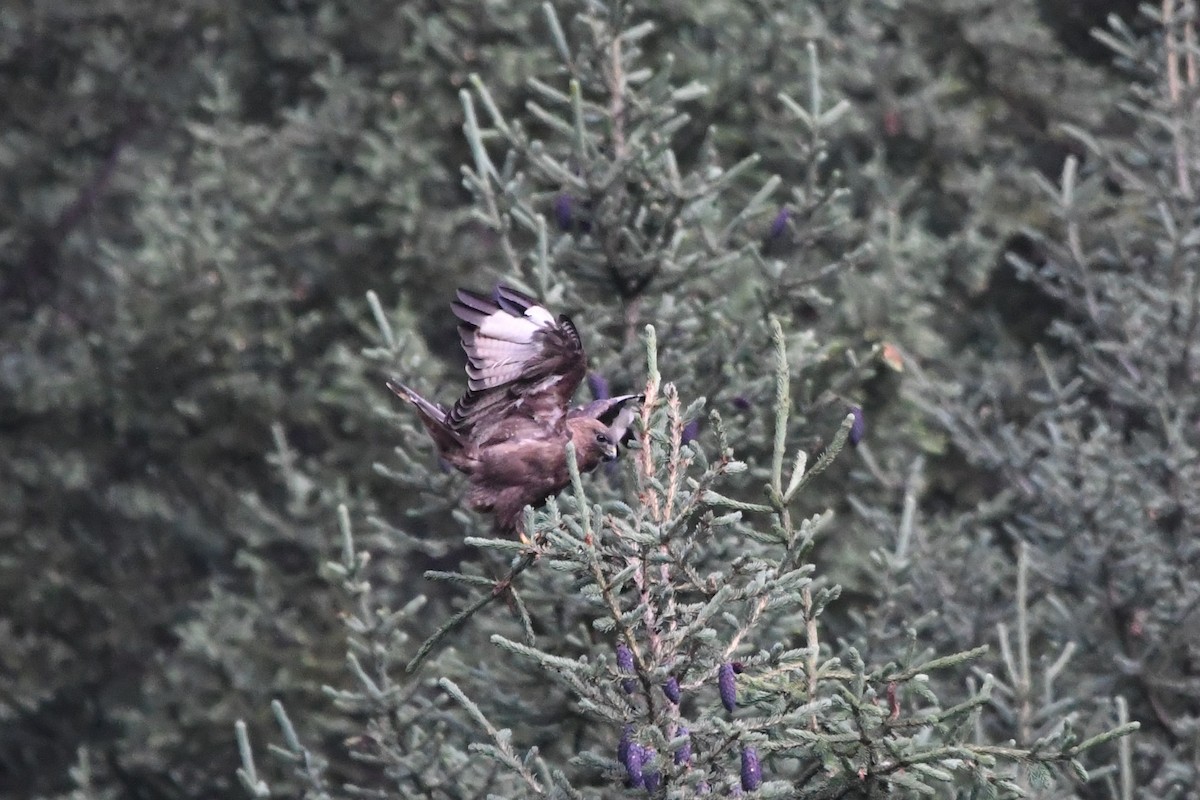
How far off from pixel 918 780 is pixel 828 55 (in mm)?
5305

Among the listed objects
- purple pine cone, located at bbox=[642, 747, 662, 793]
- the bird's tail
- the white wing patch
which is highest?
the white wing patch

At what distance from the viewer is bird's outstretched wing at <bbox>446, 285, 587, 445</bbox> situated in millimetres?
3611

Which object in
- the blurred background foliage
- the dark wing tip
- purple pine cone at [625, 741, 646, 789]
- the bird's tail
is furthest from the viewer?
the blurred background foliage

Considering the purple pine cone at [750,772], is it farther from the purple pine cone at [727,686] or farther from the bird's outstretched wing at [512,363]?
the bird's outstretched wing at [512,363]

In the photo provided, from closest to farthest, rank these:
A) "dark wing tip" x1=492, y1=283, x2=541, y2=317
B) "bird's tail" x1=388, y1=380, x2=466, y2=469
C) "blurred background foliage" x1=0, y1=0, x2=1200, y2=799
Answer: "dark wing tip" x1=492, y1=283, x2=541, y2=317 < "bird's tail" x1=388, y1=380, x2=466, y2=469 < "blurred background foliage" x1=0, y1=0, x2=1200, y2=799

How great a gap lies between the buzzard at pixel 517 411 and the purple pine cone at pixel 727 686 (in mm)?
950

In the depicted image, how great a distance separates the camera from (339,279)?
8.12 meters

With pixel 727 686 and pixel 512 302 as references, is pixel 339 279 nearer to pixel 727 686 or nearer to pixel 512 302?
pixel 512 302

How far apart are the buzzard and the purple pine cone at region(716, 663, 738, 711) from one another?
95 cm

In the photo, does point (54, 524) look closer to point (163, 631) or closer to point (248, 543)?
point (163, 631)

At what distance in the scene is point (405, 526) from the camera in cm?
790

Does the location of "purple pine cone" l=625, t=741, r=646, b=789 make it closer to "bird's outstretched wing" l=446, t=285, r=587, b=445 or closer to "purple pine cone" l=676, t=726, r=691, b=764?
"purple pine cone" l=676, t=726, r=691, b=764

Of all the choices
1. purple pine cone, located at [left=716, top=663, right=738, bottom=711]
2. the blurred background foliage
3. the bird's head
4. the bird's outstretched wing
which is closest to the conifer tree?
purple pine cone, located at [left=716, top=663, right=738, bottom=711]

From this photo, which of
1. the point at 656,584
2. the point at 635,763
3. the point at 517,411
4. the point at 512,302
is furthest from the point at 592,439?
the point at 635,763
